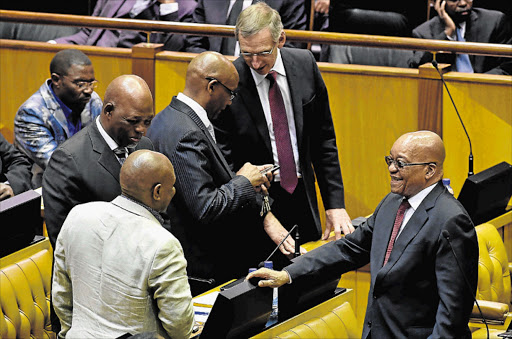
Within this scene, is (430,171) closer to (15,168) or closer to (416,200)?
(416,200)

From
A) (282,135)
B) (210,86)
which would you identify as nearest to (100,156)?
(210,86)

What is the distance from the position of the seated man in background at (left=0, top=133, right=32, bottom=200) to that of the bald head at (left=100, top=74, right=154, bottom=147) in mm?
1467

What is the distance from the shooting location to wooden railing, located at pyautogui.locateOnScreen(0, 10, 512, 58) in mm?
4895

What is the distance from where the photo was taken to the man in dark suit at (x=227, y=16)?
5.57 meters

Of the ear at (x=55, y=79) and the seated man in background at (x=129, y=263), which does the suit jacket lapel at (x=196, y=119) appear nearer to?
the seated man in background at (x=129, y=263)

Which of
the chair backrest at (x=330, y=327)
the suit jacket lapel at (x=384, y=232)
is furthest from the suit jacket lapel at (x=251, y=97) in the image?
the chair backrest at (x=330, y=327)

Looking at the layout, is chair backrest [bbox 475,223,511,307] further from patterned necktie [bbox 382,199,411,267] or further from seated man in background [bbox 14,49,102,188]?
seated man in background [bbox 14,49,102,188]

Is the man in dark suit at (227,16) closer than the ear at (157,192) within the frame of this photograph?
No

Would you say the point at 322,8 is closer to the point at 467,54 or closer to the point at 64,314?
the point at 467,54

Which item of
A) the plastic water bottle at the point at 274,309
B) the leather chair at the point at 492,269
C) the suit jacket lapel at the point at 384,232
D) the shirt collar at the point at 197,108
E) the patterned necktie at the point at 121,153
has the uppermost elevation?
the shirt collar at the point at 197,108

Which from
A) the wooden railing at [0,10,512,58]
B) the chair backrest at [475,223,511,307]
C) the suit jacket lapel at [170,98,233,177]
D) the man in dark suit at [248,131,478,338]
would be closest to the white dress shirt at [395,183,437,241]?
the man in dark suit at [248,131,478,338]

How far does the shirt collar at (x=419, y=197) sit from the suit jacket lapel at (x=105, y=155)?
1053mm

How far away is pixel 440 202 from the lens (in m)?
3.30

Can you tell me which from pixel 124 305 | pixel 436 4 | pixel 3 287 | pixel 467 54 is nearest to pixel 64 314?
pixel 124 305
